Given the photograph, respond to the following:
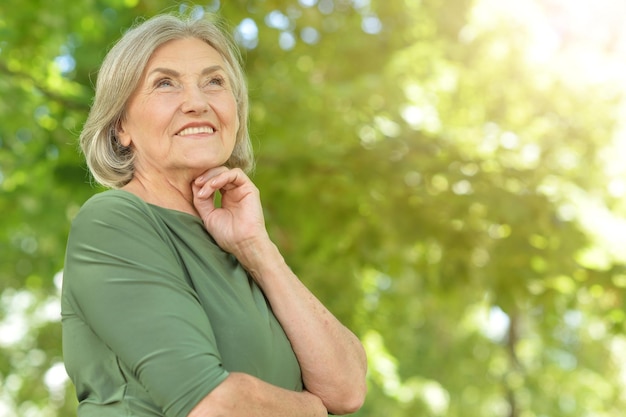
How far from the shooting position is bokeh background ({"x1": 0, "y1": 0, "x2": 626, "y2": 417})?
6.07 metres

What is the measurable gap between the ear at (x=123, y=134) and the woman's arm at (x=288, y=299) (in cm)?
19

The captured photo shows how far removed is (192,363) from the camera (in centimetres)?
179

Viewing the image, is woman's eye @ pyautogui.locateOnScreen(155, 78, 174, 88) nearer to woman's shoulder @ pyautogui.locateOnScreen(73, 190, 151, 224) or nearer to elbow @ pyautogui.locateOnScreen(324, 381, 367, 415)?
woman's shoulder @ pyautogui.locateOnScreen(73, 190, 151, 224)

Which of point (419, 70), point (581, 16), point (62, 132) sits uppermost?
point (581, 16)

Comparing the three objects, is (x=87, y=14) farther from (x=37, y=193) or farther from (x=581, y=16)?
(x=581, y=16)

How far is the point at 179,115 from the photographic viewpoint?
219 cm

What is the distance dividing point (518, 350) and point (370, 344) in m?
6.35

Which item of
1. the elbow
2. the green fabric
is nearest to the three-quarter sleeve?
the green fabric

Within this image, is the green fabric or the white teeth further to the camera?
the white teeth

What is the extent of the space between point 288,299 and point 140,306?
1.48 feet

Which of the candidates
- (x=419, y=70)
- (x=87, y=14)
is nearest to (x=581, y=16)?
(x=419, y=70)

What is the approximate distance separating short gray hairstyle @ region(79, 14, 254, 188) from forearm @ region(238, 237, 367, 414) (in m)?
0.40

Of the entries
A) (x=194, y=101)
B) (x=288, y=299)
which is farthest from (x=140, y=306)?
(x=194, y=101)

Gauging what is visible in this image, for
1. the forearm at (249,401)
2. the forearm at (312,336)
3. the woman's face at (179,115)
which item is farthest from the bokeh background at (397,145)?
the forearm at (249,401)
